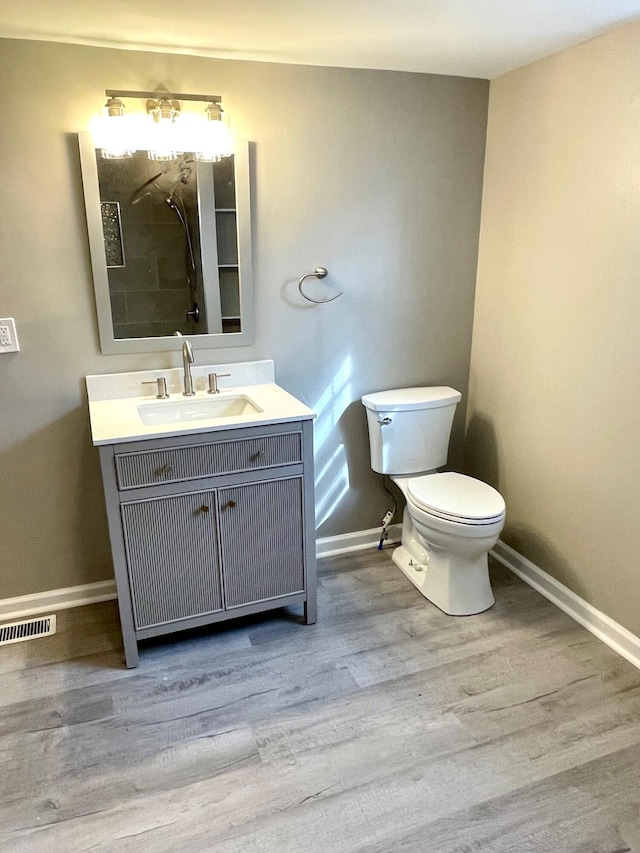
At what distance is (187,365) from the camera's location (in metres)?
2.35

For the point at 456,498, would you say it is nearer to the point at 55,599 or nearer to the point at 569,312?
the point at 569,312

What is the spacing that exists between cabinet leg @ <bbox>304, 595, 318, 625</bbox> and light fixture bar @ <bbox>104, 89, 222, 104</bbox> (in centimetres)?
191

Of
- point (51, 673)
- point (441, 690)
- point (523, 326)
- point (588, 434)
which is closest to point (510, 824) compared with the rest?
point (441, 690)

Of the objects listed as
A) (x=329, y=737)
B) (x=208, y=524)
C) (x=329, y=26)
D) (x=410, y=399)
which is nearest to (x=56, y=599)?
(x=208, y=524)

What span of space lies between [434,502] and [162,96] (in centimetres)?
179

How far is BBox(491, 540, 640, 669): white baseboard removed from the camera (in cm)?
218

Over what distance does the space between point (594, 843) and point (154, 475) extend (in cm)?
160

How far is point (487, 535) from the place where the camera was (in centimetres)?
229

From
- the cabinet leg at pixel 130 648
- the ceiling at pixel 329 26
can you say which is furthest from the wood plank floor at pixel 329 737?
the ceiling at pixel 329 26

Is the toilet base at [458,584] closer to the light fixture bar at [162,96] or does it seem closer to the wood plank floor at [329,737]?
the wood plank floor at [329,737]

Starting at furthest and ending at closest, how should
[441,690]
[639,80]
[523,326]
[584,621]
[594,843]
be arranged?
[523,326]
[584,621]
[441,690]
[639,80]
[594,843]

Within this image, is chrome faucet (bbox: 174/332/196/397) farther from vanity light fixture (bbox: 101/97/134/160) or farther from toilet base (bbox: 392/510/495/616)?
toilet base (bbox: 392/510/495/616)

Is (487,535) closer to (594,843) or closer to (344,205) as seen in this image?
(594,843)

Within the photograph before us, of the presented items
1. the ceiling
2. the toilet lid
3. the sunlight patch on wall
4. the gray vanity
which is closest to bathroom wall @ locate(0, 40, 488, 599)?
the sunlight patch on wall
